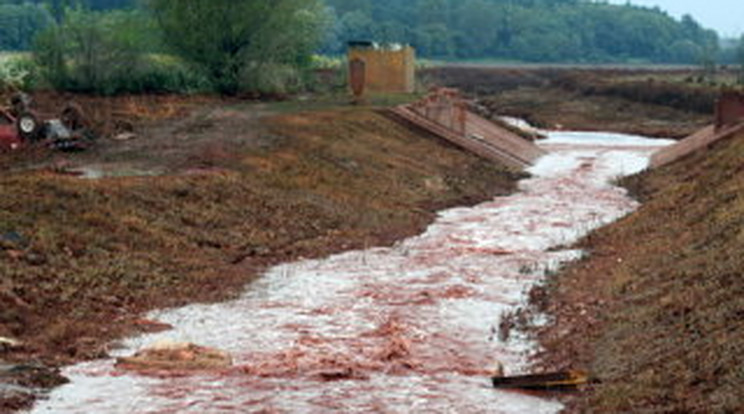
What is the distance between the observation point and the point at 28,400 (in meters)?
17.6

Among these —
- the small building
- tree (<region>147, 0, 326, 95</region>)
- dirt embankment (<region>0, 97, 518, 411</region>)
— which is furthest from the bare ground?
the small building

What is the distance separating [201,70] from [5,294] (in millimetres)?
44796

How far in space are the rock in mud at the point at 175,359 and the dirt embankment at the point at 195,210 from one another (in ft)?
4.07

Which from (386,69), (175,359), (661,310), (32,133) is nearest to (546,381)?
(661,310)

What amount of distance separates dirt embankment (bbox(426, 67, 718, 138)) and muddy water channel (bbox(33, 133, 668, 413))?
52.5 m

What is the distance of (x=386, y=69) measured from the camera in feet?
244

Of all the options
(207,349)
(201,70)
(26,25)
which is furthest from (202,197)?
(26,25)

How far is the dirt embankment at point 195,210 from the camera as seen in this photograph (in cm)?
2369

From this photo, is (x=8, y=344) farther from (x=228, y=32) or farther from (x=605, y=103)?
(x=605, y=103)

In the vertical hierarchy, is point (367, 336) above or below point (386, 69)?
below

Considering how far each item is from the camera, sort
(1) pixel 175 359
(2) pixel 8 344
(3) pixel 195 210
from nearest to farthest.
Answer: (1) pixel 175 359, (2) pixel 8 344, (3) pixel 195 210

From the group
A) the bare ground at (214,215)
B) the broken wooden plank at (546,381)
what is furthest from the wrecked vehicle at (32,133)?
the broken wooden plank at (546,381)

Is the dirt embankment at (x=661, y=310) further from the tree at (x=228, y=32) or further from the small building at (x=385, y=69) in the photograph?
the small building at (x=385, y=69)

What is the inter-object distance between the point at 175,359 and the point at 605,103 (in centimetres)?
8981
